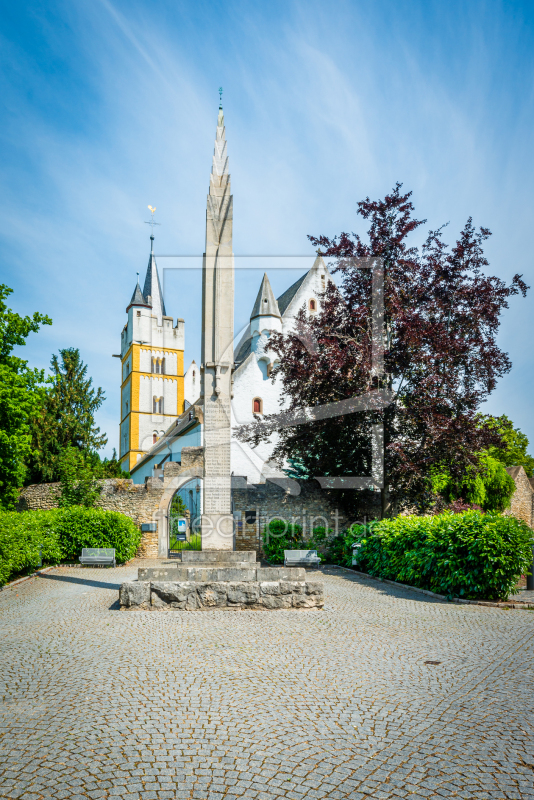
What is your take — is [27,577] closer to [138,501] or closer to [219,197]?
[138,501]

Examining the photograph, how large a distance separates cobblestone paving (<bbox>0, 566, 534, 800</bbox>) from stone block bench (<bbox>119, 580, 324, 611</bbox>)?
0.71 metres

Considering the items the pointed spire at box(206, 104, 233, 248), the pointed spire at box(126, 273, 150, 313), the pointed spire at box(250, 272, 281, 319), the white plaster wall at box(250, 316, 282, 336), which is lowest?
the pointed spire at box(206, 104, 233, 248)

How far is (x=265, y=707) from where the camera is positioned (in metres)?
4.47

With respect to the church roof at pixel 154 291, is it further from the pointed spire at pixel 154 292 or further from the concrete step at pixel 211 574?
the concrete step at pixel 211 574

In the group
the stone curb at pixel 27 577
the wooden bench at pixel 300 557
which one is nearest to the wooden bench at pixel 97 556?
the stone curb at pixel 27 577

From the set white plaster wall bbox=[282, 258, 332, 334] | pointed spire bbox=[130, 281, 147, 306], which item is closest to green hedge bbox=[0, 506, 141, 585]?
white plaster wall bbox=[282, 258, 332, 334]

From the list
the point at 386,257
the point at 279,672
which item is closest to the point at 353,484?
the point at 386,257

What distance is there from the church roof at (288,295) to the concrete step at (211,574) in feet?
66.1

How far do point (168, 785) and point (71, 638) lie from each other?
13.4 ft

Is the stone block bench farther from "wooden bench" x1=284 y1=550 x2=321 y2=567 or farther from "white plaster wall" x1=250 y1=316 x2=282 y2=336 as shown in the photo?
"white plaster wall" x1=250 y1=316 x2=282 y2=336

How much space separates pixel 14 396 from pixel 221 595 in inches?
437

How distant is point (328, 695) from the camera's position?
15.7ft

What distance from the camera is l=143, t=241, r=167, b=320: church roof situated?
178 ft

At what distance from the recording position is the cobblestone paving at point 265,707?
10.7 ft
